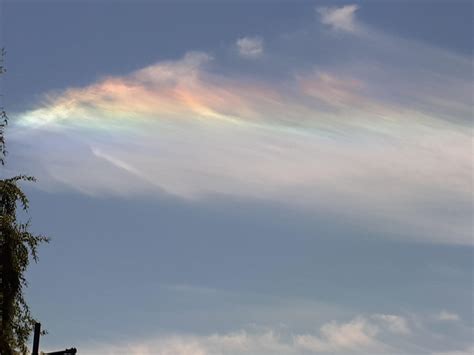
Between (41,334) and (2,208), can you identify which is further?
(41,334)

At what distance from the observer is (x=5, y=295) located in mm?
21344

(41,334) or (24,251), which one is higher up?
(24,251)

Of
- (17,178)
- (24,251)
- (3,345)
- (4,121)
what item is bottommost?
(3,345)

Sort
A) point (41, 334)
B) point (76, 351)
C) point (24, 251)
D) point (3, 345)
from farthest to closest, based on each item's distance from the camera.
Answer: point (76, 351) → point (41, 334) → point (24, 251) → point (3, 345)

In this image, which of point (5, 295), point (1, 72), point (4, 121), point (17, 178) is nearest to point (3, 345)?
point (5, 295)

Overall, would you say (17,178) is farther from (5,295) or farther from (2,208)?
(5,295)

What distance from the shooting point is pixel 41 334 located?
23688 mm

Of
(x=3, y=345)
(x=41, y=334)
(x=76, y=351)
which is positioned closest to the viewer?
(x=3, y=345)

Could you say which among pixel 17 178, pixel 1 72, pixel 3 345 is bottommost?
pixel 3 345

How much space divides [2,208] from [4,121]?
2.68 metres

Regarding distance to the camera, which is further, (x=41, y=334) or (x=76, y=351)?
(x=76, y=351)

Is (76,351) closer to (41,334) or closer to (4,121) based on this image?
(41,334)

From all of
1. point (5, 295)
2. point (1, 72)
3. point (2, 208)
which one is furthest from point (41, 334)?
point (1, 72)

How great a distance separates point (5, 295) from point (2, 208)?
8.79ft
